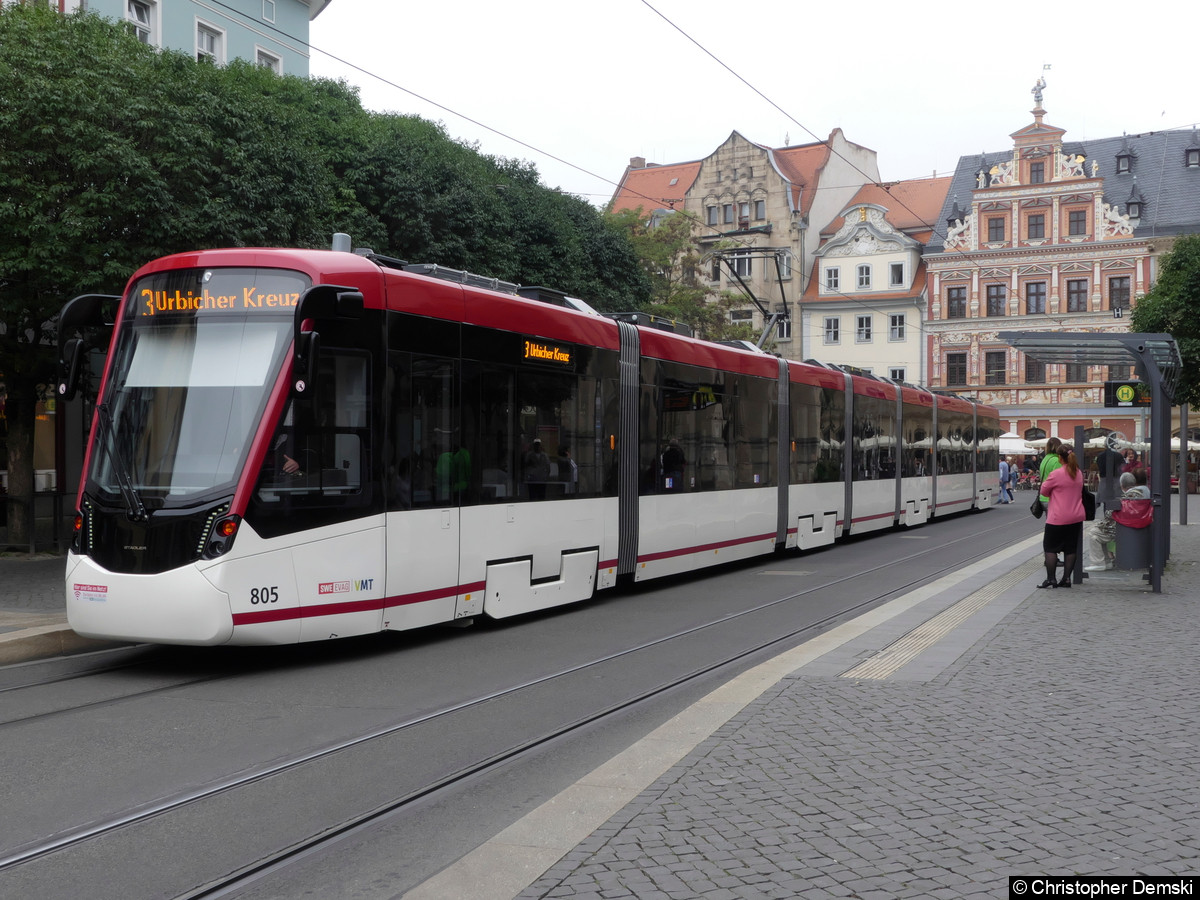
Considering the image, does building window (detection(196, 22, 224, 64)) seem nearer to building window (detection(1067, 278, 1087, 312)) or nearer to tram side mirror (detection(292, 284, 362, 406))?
tram side mirror (detection(292, 284, 362, 406))

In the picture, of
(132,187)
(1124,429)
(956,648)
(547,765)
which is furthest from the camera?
(1124,429)

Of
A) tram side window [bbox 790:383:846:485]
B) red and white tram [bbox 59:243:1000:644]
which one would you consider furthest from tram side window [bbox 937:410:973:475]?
red and white tram [bbox 59:243:1000:644]

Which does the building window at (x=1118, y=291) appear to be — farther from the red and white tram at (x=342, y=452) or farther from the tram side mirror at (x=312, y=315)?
the tram side mirror at (x=312, y=315)

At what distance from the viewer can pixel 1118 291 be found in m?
60.4

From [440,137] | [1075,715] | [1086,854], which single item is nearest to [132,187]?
[1075,715]

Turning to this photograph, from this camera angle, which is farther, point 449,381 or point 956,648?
point 449,381

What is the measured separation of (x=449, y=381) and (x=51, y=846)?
5806 mm

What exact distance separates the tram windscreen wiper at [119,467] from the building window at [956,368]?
199 feet

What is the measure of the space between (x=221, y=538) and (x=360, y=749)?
7.84ft

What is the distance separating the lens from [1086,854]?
14.2 ft

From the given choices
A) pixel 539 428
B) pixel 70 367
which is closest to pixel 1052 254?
pixel 539 428

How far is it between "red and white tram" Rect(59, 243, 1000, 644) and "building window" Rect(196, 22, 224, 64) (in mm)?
21256

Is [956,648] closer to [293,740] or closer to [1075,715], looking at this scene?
[1075,715]

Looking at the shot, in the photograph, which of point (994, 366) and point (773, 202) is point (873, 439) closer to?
point (994, 366)
